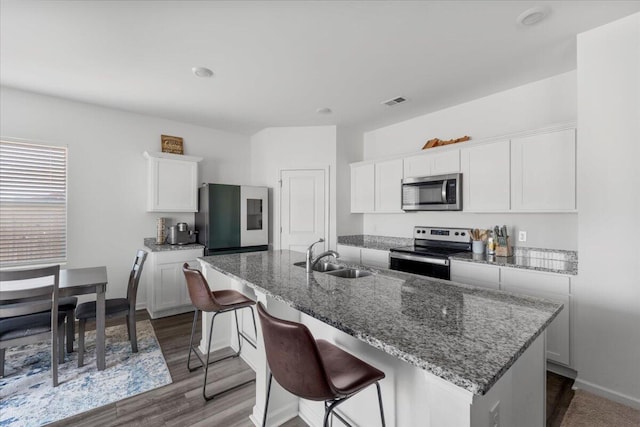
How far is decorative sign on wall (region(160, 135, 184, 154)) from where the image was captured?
4.16 m

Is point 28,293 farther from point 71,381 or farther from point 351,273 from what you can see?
point 351,273

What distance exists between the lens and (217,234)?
4.00 metres

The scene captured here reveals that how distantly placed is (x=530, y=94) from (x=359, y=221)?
264 centimetres

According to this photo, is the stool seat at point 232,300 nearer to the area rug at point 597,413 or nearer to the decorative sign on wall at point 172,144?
the area rug at point 597,413

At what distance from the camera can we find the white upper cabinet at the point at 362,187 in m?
4.21

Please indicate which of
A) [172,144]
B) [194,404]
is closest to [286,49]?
[172,144]

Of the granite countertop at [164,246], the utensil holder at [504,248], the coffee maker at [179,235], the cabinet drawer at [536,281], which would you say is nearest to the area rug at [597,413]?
the cabinet drawer at [536,281]

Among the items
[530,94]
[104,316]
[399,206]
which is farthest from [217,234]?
[530,94]

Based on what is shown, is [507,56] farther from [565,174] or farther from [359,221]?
[359,221]

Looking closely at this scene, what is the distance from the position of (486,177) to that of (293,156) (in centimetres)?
264

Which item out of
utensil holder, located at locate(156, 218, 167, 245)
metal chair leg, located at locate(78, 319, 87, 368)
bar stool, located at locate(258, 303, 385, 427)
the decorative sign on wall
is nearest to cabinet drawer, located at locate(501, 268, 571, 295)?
bar stool, located at locate(258, 303, 385, 427)

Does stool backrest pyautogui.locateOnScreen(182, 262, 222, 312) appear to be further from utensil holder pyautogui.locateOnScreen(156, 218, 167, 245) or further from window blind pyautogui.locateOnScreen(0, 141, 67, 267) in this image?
window blind pyautogui.locateOnScreen(0, 141, 67, 267)

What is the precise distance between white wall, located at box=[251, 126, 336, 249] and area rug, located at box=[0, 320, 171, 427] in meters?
2.34

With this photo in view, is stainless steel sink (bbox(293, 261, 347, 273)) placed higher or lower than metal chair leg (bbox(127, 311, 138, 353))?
higher
